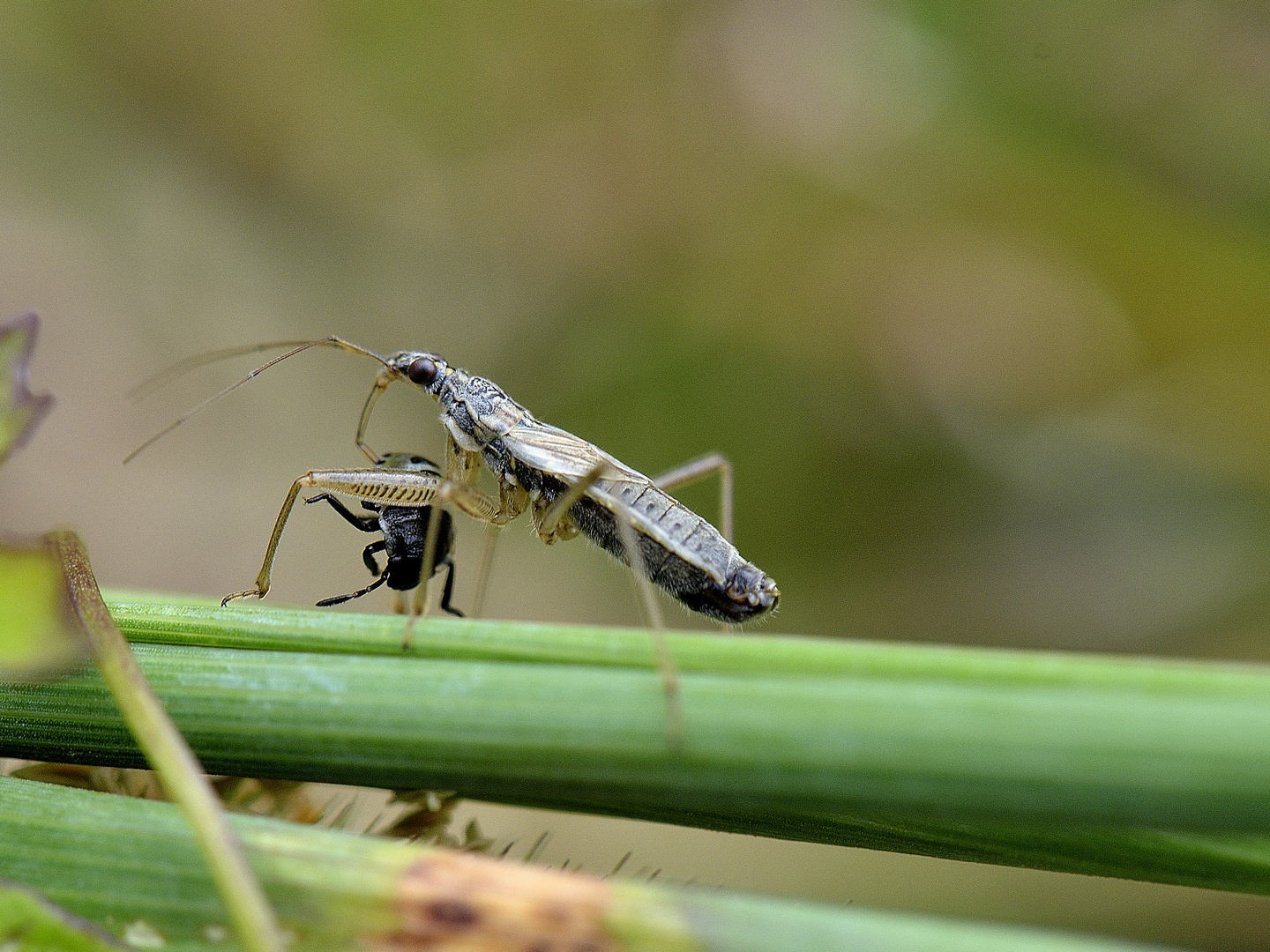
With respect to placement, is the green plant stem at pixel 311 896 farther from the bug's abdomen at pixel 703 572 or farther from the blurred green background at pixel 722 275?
the blurred green background at pixel 722 275

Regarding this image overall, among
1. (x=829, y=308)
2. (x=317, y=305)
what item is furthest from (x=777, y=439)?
(x=317, y=305)

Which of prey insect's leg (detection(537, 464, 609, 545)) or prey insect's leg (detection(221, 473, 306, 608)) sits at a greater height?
prey insect's leg (detection(537, 464, 609, 545))

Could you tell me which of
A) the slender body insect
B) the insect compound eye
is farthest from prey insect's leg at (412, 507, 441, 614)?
the insect compound eye

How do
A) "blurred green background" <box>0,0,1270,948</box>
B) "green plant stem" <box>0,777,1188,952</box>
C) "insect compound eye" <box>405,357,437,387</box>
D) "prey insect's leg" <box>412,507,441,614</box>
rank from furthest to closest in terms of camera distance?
"blurred green background" <box>0,0,1270,948</box> < "insect compound eye" <box>405,357,437,387</box> < "prey insect's leg" <box>412,507,441,614</box> < "green plant stem" <box>0,777,1188,952</box>

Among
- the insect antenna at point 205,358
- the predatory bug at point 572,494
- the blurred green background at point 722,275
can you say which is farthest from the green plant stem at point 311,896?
the blurred green background at point 722,275

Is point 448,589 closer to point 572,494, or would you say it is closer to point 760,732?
point 572,494

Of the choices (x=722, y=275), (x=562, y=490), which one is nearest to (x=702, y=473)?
(x=562, y=490)

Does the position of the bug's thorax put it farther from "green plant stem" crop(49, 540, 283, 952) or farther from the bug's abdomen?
"green plant stem" crop(49, 540, 283, 952)
